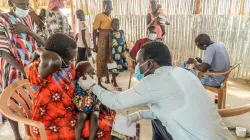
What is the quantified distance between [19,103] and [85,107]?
2.25 ft

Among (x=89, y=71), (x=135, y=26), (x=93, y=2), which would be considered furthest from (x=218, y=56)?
(x=93, y=2)

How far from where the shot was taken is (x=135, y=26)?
6402 mm

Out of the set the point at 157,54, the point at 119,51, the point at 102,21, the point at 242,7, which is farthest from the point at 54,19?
the point at 242,7

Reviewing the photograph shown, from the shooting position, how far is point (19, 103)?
205cm

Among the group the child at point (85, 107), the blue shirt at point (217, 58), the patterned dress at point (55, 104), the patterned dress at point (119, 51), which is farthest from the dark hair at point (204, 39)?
the patterned dress at point (55, 104)

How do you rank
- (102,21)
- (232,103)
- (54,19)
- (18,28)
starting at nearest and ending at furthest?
(18,28)
(54,19)
(232,103)
(102,21)

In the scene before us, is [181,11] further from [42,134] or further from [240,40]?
[42,134]

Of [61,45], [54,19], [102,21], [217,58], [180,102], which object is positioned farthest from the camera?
[102,21]

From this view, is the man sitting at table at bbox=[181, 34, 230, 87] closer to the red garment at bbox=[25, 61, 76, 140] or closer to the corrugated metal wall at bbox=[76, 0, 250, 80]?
the red garment at bbox=[25, 61, 76, 140]

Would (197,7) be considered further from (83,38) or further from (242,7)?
(83,38)

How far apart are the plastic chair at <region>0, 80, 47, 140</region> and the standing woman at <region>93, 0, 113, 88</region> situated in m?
2.53

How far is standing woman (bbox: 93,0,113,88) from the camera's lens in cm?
455

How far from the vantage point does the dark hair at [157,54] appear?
5.34 ft

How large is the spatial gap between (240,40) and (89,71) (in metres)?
4.56
